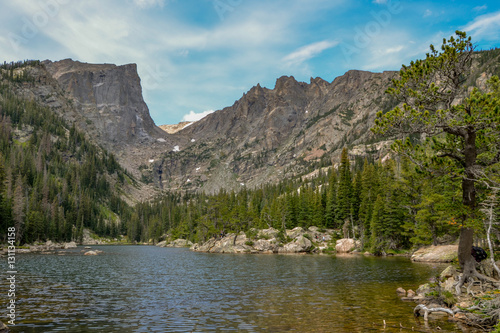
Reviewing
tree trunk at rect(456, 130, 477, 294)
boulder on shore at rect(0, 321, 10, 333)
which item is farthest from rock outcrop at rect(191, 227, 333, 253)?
boulder on shore at rect(0, 321, 10, 333)

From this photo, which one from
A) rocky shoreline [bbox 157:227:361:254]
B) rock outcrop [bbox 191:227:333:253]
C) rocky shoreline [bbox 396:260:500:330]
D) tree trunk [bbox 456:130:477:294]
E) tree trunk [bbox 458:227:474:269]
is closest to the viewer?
rocky shoreline [bbox 396:260:500:330]

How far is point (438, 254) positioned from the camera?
56.8 m

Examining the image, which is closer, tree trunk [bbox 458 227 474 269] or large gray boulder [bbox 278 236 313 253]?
tree trunk [bbox 458 227 474 269]

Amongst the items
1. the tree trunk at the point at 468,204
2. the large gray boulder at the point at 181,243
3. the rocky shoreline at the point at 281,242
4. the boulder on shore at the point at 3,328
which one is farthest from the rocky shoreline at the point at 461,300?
the large gray boulder at the point at 181,243

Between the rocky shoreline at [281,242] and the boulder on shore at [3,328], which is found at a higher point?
the boulder on shore at [3,328]

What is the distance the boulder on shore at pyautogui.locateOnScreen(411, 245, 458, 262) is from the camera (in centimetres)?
5430

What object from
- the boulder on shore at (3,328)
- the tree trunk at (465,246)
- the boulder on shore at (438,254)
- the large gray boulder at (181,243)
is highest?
the tree trunk at (465,246)

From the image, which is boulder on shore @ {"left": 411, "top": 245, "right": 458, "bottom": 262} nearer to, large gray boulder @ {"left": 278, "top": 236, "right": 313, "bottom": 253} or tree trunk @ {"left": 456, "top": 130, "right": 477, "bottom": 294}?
large gray boulder @ {"left": 278, "top": 236, "right": 313, "bottom": 253}

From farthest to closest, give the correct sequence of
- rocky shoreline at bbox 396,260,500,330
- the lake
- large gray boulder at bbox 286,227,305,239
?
large gray boulder at bbox 286,227,305,239
the lake
rocky shoreline at bbox 396,260,500,330

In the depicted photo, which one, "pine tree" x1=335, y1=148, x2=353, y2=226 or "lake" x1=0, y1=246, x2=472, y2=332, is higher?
"pine tree" x1=335, y1=148, x2=353, y2=226

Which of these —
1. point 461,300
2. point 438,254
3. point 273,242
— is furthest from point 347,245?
point 461,300

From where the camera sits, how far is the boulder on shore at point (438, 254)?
5430cm

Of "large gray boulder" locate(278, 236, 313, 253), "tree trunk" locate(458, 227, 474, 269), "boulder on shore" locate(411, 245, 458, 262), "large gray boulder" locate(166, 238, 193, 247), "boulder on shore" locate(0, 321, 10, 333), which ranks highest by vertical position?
"tree trunk" locate(458, 227, 474, 269)

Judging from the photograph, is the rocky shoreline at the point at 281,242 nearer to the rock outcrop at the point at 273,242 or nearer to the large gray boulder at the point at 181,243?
the rock outcrop at the point at 273,242
